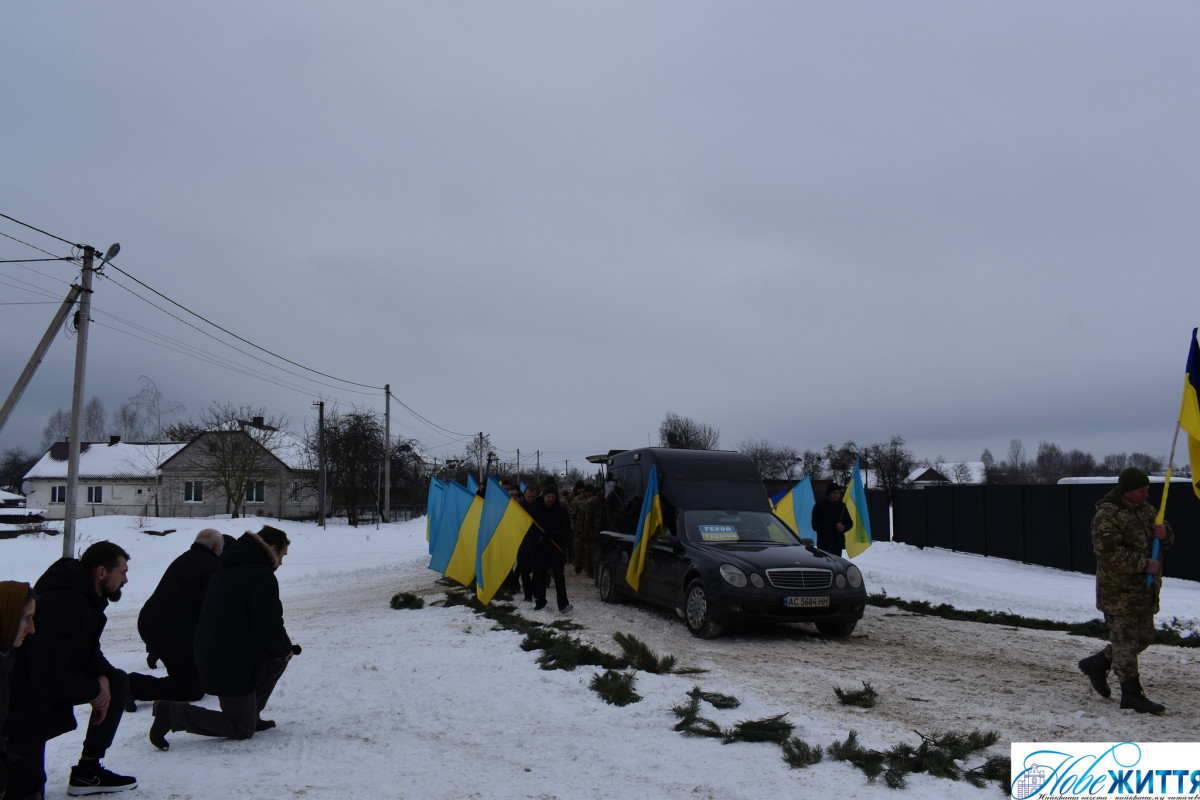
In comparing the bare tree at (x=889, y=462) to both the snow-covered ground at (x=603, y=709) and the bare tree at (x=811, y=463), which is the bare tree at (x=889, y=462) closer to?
the bare tree at (x=811, y=463)

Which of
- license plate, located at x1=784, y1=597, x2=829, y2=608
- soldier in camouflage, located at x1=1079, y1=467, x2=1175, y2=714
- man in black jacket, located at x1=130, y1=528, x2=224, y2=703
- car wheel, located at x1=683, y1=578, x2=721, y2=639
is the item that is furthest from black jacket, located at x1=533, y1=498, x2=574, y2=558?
soldier in camouflage, located at x1=1079, y1=467, x2=1175, y2=714

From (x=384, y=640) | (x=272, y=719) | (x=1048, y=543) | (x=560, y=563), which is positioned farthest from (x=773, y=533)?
(x=1048, y=543)

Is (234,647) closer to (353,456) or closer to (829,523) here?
(829,523)

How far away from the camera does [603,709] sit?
6.22 metres

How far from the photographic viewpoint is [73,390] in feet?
60.7

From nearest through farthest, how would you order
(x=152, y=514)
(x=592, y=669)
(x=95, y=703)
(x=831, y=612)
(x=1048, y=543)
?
(x=95, y=703) → (x=592, y=669) → (x=831, y=612) → (x=1048, y=543) → (x=152, y=514)

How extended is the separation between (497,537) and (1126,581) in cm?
840

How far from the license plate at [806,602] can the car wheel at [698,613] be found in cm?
86

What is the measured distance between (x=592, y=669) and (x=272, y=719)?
2817 mm

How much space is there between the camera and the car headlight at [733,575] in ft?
30.5

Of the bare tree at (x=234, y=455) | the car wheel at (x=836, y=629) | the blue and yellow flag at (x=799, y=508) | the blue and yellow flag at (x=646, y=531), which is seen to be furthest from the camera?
the bare tree at (x=234, y=455)

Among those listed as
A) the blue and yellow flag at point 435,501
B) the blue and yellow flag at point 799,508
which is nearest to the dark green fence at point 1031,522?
the blue and yellow flag at point 799,508

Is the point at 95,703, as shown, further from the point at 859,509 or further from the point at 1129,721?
the point at 859,509

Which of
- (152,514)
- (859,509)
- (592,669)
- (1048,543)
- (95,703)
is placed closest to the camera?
(95,703)
